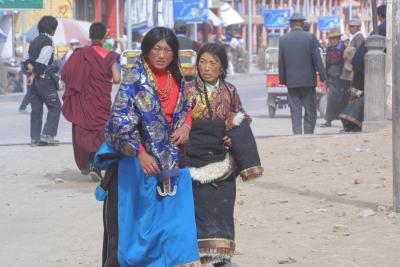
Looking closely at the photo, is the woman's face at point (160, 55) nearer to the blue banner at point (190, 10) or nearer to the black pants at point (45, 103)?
the black pants at point (45, 103)

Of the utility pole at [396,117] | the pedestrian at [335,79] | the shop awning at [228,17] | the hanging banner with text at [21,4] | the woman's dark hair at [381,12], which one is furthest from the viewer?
the shop awning at [228,17]

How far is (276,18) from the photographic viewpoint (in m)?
52.8

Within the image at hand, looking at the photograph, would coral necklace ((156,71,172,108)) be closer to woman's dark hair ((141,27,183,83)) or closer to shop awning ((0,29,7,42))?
woman's dark hair ((141,27,183,83))

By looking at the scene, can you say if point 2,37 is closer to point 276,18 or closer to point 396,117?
point 276,18

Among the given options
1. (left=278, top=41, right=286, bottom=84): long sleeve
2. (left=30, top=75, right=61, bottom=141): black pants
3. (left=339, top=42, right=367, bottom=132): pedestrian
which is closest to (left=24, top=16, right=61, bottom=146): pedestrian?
(left=30, top=75, right=61, bottom=141): black pants

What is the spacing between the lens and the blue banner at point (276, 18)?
172 feet

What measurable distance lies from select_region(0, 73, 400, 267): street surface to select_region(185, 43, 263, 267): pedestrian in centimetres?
89

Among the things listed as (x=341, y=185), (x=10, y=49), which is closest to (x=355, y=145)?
(x=341, y=185)

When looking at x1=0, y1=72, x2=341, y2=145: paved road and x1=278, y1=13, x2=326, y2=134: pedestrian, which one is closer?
x1=278, y1=13, x2=326, y2=134: pedestrian

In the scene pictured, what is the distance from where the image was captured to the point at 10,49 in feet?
108

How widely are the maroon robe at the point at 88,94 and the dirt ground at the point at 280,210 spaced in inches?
17.7

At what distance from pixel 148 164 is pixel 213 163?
2.78ft

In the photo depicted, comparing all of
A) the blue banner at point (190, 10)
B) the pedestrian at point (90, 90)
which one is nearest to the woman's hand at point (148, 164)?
the pedestrian at point (90, 90)

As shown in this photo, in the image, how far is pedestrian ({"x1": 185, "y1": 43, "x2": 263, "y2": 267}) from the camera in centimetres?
618
